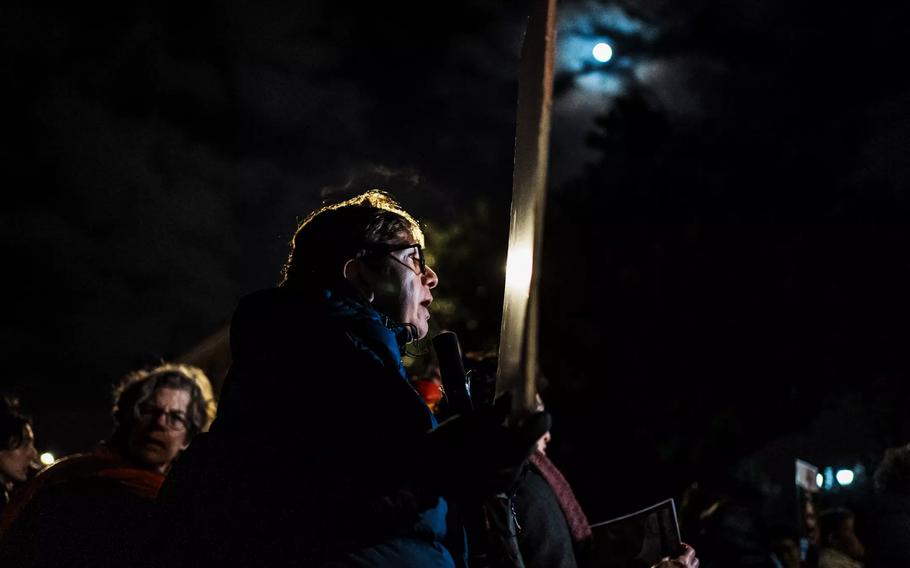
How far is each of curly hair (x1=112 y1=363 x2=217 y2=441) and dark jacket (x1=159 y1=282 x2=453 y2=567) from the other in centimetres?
229

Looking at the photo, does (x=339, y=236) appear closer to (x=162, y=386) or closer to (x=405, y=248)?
(x=405, y=248)

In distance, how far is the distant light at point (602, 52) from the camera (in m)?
11.7

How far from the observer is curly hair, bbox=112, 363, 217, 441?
388 centimetres

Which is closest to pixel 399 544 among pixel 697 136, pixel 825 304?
pixel 825 304

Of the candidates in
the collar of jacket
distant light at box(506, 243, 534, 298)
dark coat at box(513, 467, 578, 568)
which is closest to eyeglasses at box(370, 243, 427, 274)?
the collar of jacket

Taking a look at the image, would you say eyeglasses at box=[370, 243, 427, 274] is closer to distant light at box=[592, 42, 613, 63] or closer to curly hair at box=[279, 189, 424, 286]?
curly hair at box=[279, 189, 424, 286]

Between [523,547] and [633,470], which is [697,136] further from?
[523,547]

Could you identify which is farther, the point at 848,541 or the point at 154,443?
the point at 848,541

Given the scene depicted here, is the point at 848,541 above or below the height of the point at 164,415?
below

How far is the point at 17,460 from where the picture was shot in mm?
4492

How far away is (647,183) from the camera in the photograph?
51.6 ft

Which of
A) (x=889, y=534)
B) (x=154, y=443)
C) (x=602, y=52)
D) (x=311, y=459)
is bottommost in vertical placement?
(x=889, y=534)

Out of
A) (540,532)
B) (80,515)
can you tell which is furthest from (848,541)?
(80,515)

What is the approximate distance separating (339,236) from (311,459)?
71cm
